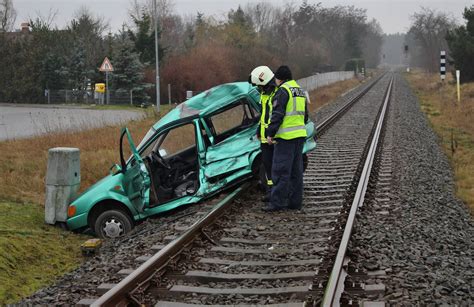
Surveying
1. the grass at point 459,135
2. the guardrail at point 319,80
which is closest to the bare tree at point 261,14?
the guardrail at point 319,80

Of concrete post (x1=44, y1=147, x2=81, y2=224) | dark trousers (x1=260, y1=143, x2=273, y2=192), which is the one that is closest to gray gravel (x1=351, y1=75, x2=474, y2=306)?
dark trousers (x1=260, y1=143, x2=273, y2=192)

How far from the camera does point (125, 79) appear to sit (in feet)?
133

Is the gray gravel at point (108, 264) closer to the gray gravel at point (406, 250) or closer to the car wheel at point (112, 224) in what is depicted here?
the gray gravel at point (406, 250)

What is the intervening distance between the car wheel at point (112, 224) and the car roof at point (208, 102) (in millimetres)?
1463

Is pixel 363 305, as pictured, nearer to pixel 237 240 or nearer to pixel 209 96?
pixel 237 240

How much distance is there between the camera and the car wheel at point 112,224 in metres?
8.81

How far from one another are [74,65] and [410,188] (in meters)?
39.4

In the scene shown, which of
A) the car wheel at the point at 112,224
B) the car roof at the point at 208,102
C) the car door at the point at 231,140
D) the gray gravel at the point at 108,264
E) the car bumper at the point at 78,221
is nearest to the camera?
the gray gravel at the point at 108,264

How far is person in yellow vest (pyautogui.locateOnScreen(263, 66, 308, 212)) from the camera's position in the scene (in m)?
7.98

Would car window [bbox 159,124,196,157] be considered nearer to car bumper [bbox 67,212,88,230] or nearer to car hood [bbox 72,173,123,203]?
car hood [bbox 72,173,123,203]

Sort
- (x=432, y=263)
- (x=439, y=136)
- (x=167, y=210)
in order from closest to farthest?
(x=432, y=263)
(x=167, y=210)
(x=439, y=136)

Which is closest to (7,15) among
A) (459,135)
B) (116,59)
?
(116,59)

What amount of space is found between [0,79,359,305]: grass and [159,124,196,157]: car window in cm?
186

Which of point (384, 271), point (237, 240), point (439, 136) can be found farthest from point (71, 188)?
point (439, 136)
